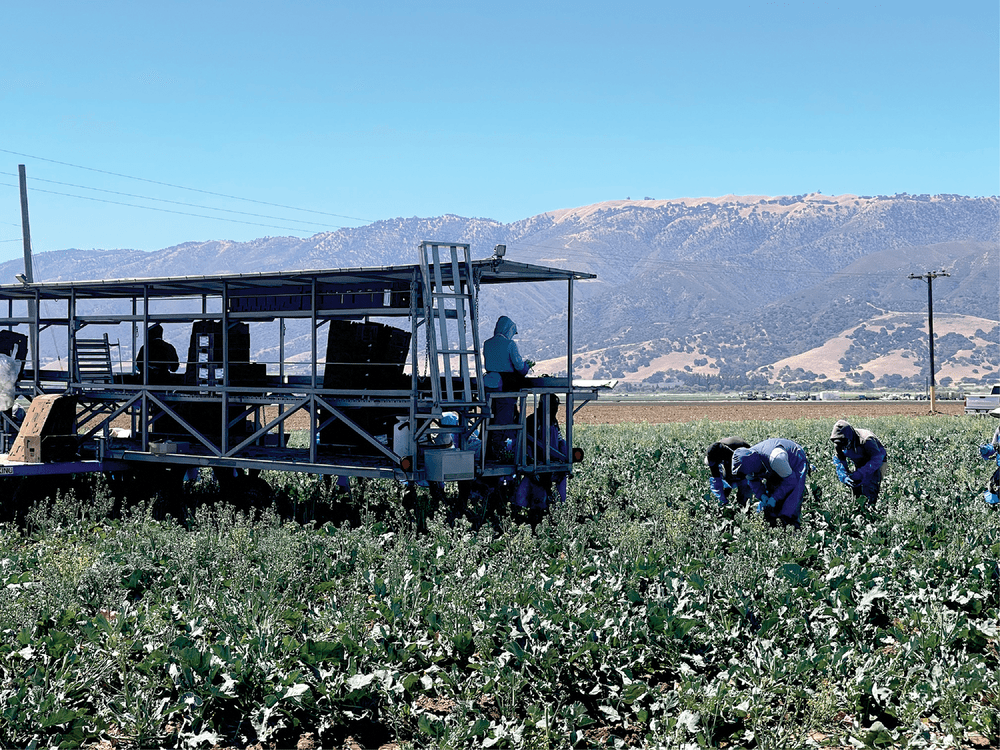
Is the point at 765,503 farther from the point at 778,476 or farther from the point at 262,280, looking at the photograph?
the point at 262,280

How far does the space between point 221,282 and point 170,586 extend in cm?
581

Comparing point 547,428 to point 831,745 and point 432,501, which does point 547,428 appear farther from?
point 831,745

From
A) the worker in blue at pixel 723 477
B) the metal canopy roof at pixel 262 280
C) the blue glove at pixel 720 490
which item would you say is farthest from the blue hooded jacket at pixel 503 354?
the blue glove at pixel 720 490

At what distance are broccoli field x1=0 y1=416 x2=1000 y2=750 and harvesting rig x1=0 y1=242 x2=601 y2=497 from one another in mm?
1705

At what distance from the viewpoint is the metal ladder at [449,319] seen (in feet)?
37.0

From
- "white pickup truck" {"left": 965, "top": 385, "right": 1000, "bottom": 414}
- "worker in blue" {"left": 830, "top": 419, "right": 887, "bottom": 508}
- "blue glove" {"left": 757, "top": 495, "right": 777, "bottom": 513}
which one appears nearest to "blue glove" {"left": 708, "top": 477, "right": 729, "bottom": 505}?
"blue glove" {"left": 757, "top": 495, "right": 777, "bottom": 513}

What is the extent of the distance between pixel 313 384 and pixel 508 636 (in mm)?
6215

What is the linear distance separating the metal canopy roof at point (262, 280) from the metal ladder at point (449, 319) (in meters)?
0.19

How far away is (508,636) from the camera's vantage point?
23.0ft

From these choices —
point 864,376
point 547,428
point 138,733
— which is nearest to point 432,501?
point 547,428

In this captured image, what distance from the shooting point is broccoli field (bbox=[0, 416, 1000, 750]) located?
6.02 m

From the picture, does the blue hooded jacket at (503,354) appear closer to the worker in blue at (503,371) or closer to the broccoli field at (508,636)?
the worker in blue at (503,371)

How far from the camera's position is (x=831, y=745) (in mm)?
6105

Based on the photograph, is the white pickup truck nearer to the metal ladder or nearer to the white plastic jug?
the metal ladder
